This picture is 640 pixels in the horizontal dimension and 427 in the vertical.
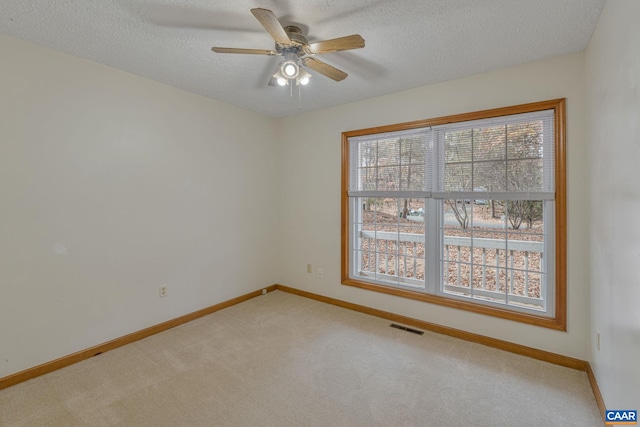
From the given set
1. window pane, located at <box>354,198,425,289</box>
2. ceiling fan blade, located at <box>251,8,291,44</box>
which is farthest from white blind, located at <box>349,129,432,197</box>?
ceiling fan blade, located at <box>251,8,291,44</box>

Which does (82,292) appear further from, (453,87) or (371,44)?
(453,87)

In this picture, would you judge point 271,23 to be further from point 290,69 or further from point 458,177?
point 458,177

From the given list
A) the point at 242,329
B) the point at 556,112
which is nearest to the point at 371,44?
the point at 556,112

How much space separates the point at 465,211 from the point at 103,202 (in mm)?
3271

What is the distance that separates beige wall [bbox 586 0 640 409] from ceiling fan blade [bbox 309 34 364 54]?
4.00 ft

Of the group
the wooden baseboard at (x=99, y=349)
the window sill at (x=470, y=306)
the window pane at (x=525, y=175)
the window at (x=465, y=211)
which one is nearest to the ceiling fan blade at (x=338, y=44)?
the window at (x=465, y=211)

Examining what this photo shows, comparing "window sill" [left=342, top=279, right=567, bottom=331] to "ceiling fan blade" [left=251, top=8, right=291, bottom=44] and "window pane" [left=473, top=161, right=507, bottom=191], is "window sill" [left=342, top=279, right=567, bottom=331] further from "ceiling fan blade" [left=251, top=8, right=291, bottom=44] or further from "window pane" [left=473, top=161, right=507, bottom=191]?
"ceiling fan blade" [left=251, top=8, right=291, bottom=44]

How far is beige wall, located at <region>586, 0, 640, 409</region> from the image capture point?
1287 mm

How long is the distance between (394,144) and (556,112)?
1391 millimetres

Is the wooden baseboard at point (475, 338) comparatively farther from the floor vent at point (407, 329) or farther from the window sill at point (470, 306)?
the window sill at point (470, 306)

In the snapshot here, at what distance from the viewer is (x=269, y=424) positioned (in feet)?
5.61

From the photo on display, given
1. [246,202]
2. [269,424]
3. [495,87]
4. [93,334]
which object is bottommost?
[269,424]

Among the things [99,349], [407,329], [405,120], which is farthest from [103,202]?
[407,329]

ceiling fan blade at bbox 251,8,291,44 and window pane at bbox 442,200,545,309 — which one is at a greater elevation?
ceiling fan blade at bbox 251,8,291,44
